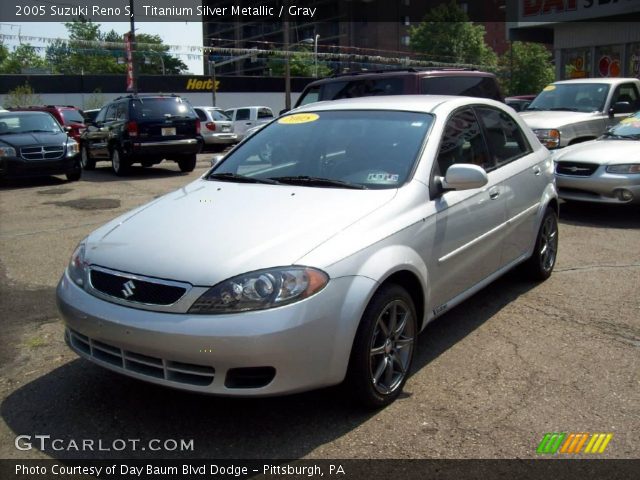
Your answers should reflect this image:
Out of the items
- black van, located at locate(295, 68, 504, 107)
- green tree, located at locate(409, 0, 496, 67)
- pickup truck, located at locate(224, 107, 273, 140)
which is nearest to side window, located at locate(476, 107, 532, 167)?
black van, located at locate(295, 68, 504, 107)

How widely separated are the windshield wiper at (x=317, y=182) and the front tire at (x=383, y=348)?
2.46ft

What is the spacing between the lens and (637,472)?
2.85 metres

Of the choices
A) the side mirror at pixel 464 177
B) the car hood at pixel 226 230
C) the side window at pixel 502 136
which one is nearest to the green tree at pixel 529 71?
the side window at pixel 502 136

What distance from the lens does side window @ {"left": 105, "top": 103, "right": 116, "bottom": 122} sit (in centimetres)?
1442

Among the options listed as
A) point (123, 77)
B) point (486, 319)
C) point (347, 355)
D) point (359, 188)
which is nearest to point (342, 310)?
point (347, 355)

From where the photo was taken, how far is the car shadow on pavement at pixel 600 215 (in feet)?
26.6

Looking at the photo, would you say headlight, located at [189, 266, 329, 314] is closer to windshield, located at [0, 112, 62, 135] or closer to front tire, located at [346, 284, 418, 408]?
front tire, located at [346, 284, 418, 408]

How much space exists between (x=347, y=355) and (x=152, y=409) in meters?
1.13

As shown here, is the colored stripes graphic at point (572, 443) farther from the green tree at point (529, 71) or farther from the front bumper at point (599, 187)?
the green tree at point (529, 71)

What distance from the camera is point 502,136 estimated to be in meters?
5.03

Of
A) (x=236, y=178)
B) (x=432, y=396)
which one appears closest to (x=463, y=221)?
(x=432, y=396)

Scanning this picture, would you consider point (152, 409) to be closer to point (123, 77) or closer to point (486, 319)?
point (486, 319)

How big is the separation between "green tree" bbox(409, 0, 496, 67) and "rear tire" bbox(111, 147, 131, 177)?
149 ft

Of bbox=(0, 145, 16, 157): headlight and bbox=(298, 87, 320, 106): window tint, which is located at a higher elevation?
bbox=(298, 87, 320, 106): window tint
